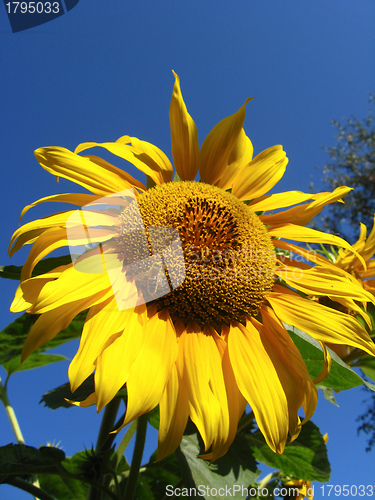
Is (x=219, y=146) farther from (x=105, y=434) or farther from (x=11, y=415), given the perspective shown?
(x=11, y=415)

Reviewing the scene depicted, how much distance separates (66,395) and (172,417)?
48 cm

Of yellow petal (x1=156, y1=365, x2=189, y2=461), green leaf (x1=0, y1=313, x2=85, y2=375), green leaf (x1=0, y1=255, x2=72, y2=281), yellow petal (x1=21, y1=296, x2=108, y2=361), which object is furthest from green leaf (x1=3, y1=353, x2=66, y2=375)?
yellow petal (x1=156, y1=365, x2=189, y2=461)

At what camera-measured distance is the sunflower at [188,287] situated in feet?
3.12

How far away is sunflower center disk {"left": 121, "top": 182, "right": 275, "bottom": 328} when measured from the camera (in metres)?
1.11

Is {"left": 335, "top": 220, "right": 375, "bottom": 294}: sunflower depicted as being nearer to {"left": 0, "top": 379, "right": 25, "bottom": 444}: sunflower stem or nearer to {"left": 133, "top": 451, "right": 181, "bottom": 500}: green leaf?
{"left": 133, "top": 451, "right": 181, "bottom": 500}: green leaf

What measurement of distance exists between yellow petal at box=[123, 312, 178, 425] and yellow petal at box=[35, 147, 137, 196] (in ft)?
1.34

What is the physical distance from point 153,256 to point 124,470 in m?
1.23

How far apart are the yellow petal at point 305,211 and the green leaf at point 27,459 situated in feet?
3.18

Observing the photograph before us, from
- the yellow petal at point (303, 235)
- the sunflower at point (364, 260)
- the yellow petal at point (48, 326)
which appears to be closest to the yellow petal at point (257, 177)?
the yellow petal at point (303, 235)

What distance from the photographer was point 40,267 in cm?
118

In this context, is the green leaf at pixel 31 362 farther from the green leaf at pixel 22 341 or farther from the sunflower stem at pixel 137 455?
the sunflower stem at pixel 137 455

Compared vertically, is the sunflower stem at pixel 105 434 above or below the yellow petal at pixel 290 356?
below

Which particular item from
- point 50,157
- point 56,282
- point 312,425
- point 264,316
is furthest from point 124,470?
point 50,157

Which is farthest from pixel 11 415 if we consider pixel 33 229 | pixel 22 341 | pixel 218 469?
pixel 33 229
